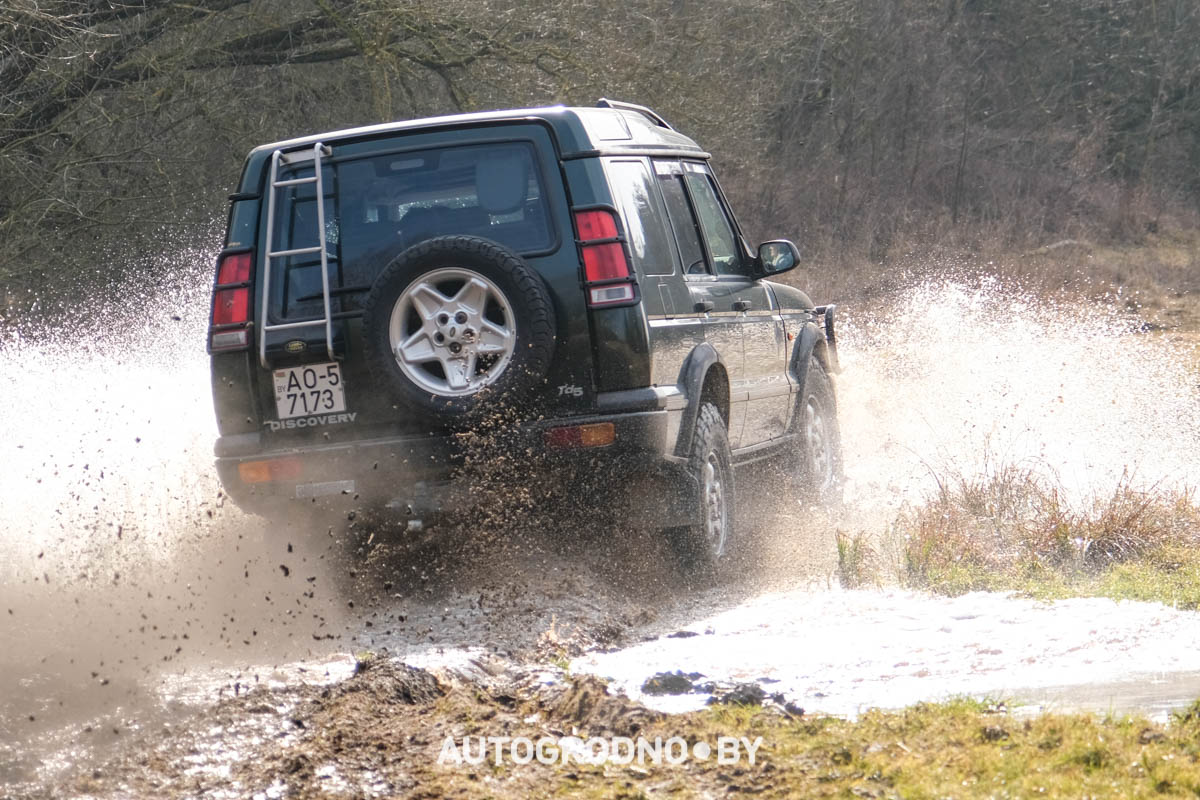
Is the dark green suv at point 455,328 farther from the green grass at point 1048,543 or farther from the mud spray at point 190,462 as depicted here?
the green grass at point 1048,543

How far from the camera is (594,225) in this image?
5633mm

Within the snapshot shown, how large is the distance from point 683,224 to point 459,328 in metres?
1.72

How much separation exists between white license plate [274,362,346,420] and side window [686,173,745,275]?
226cm

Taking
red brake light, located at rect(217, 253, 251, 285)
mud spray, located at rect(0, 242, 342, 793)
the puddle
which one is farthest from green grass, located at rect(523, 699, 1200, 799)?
red brake light, located at rect(217, 253, 251, 285)

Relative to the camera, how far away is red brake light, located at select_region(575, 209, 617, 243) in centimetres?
562

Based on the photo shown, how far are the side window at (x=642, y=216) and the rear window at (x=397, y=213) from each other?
38 centimetres

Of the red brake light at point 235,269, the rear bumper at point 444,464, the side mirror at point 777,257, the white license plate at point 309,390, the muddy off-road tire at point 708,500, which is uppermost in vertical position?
the red brake light at point 235,269

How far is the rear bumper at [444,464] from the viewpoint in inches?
218

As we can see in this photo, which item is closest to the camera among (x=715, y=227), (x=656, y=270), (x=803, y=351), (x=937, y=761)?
(x=937, y=761)

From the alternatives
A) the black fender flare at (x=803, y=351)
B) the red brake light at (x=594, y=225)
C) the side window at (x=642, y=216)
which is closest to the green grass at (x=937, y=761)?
the red brake light at (x=594, y=225)

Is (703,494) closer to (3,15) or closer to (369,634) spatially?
(369,634)

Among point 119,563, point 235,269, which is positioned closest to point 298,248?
point 235,269

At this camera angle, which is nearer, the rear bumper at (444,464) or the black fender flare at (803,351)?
the rear bumper at (444,464)

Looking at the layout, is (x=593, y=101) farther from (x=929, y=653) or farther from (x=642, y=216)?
(x=929, y=653)
